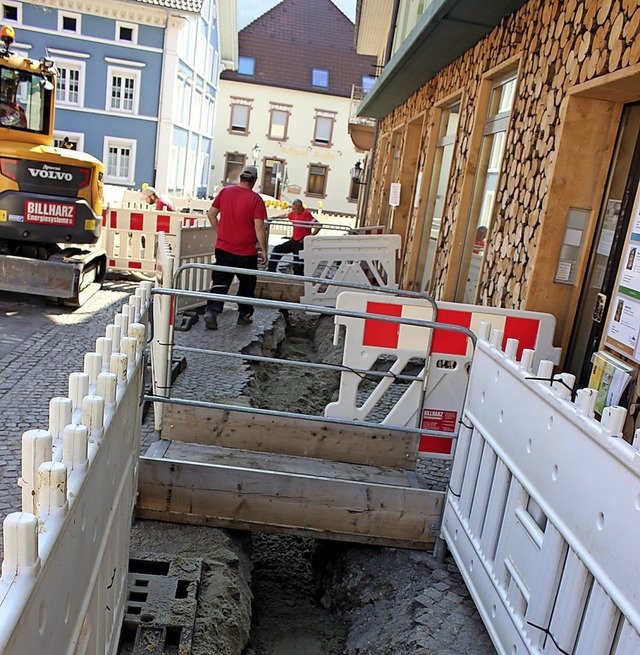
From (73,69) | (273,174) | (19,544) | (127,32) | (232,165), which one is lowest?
(273,174)

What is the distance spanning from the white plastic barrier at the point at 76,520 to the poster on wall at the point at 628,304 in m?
2.81

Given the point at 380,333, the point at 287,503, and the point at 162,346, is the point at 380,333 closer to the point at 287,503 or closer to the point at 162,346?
the point at 287,503

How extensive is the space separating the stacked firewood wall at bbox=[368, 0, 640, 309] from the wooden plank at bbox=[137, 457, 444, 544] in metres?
2.09

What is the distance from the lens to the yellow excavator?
28.3 feet

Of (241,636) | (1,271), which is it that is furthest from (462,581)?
(1,271)

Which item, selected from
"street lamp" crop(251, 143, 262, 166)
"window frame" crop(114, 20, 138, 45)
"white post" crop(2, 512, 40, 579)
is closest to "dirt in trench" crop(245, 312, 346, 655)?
"white post" crop(2, 512, 40, 579)

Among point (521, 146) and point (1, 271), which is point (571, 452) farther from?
point (1, 271)

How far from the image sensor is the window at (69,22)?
95.0 ft

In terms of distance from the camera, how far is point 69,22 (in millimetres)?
29156

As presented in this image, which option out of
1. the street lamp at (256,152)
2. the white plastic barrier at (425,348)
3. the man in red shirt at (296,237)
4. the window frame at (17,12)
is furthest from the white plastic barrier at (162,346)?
the street lamp at (256,152)

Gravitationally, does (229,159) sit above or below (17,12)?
below

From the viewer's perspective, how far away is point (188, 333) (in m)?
8.08

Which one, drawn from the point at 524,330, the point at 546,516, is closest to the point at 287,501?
the point at 546,516

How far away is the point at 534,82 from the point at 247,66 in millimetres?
43093
